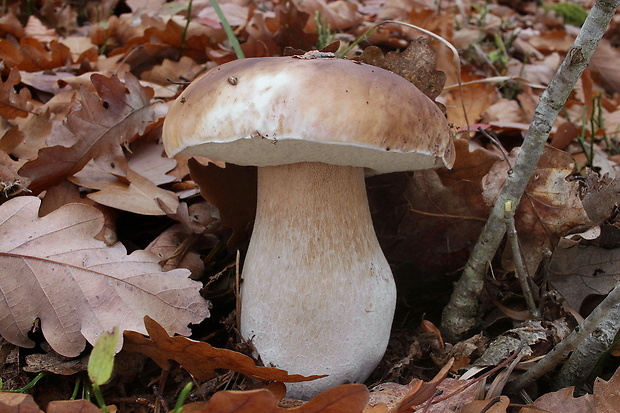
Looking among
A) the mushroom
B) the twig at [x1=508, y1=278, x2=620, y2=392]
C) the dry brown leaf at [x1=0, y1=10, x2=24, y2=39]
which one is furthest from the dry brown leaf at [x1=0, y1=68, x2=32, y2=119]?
the twig at [x1=508, y1=278, x2=620, y2=392]

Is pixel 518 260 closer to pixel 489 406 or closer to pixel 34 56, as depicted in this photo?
pixel 489 406

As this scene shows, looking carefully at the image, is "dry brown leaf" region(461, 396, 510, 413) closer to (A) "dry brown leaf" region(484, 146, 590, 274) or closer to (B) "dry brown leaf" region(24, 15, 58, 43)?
(A) "dry brown leaf" region(484, 146, 590, 274)

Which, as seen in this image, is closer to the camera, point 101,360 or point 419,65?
point 101,360

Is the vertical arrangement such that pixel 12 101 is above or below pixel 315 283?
above

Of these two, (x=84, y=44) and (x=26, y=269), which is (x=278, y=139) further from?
(x=84, y=44)

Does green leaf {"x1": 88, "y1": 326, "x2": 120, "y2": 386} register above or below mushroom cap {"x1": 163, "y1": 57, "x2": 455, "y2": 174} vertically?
below

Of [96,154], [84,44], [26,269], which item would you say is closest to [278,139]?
[26,269]

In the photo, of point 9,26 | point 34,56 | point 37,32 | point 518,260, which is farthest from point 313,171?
point 37,32
